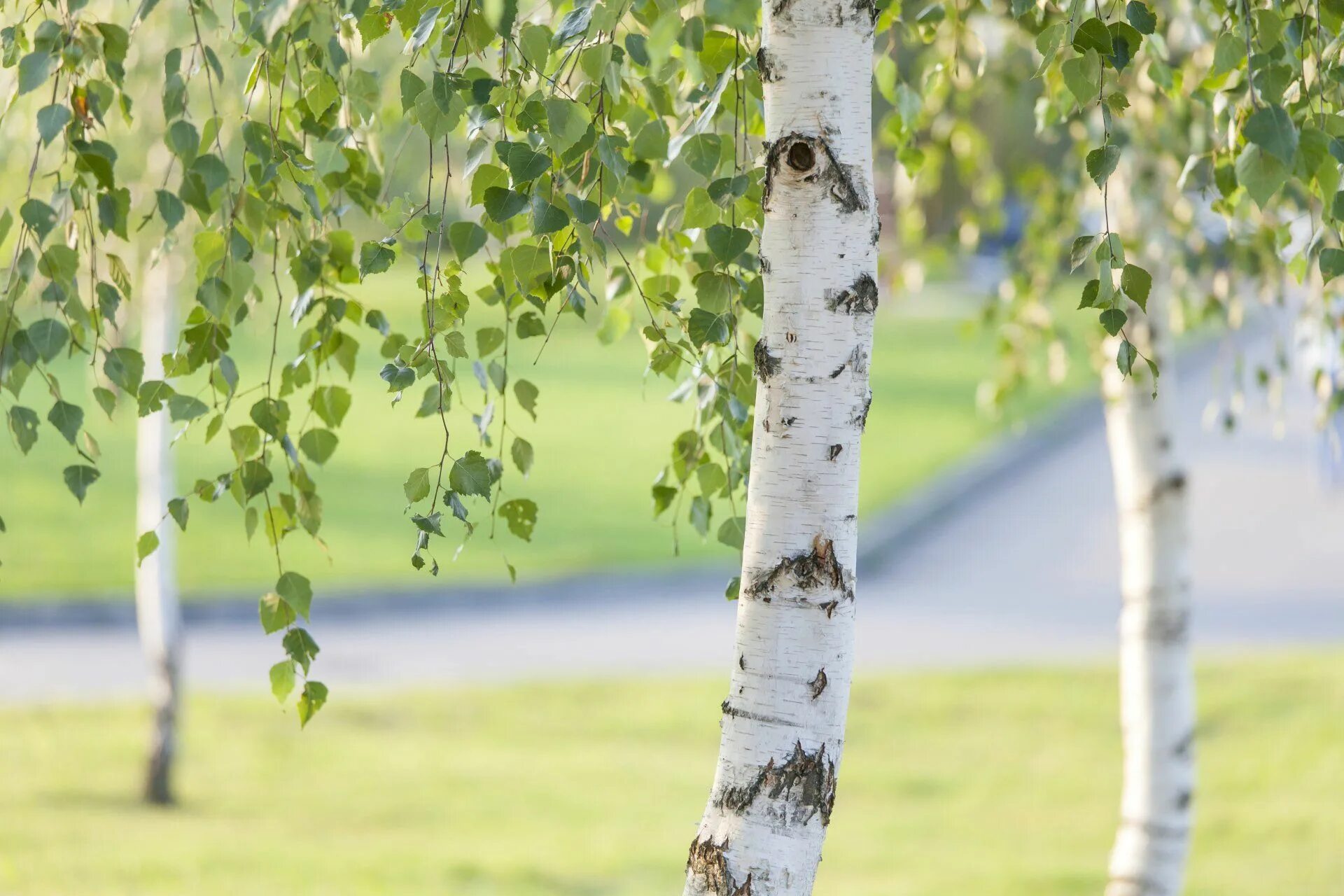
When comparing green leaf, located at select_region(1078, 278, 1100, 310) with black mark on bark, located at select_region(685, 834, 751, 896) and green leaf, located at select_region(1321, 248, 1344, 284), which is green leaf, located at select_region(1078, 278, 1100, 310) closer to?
green leaf, located at select_region(1321, 248, 1344, 284)

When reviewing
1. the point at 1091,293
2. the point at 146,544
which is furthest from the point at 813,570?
the point at 146,544

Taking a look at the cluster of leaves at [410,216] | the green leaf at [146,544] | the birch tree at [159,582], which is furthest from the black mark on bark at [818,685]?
the birch tree at [159,582]

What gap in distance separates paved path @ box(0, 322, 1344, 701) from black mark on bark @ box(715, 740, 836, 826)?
5848 millimetres

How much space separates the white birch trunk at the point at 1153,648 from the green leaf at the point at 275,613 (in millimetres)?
2400

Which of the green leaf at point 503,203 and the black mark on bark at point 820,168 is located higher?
the black mark on bark at point 820,168

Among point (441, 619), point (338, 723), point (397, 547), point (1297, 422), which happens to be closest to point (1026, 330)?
point (338, 723)

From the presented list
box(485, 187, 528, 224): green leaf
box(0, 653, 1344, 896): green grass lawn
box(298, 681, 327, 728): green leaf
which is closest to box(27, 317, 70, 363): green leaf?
box(298, 681, 327, 728): green leaf

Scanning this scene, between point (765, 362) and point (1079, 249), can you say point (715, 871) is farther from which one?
point (1079, 249)

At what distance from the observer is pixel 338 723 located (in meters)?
6.81

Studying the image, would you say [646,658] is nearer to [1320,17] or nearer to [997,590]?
[997,590]

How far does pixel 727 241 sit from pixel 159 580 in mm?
4568

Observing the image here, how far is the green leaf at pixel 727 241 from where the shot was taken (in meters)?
1.84

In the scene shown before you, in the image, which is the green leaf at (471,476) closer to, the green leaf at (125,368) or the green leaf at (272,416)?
the green leaf at (272,416)

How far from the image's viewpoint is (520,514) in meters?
1.96
